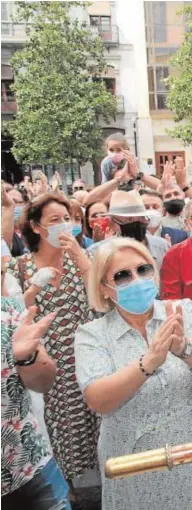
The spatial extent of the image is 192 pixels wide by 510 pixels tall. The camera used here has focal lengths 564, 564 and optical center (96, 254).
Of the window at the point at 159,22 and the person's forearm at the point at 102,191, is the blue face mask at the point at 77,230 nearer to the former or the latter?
the person's forearm at the point at 102,191

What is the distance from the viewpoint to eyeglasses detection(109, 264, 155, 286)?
5.31ft

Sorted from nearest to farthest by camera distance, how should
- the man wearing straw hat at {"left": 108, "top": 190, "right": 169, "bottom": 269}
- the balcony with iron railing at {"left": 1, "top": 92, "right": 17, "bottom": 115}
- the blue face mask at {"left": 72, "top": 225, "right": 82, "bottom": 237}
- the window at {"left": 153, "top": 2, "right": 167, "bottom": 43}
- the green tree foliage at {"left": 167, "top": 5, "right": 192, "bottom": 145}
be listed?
the man wearing straw hat at {"left": 108, "top": 190, "right": 169, "bottom": 269}, the blue face mask at {"left": 72, "top": 225, "right": 82, "bottom": 237}, the green tree foliage at {"left": 167, "top": 5, "right": 192, "bottom": 145}, the window at {"left": 153, "top": 2, "right": 167, "bottom": 43}, the balcony with iron railing at {"left": 1, "top": 92, "right": 17, "bottom": 115}

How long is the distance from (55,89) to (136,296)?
14.2 m

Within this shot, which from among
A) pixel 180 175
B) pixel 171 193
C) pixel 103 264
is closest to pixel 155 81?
pixel 180 175

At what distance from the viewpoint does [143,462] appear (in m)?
0.91

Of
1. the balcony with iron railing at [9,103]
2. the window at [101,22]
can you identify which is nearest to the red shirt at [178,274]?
the window at [101,22]

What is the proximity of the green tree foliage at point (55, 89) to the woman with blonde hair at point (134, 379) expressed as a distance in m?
13.7

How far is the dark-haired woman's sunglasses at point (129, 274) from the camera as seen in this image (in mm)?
1617

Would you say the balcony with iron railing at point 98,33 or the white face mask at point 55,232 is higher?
the balcony with iron railing at point 98,33

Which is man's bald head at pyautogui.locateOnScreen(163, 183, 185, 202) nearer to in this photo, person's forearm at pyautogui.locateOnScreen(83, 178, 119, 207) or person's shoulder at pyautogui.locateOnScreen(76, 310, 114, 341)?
person's forearm at pyautogui.locateOnScreen(83, 178, 119, 207)

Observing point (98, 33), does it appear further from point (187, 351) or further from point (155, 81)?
point (187, 351)

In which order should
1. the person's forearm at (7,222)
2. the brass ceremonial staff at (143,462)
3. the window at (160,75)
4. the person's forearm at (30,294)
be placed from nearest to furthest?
the brass ceremonial staff at (143,462)
the person's forearm at (30,294)
the person's forearm at (7,222)
the window at (160,75)

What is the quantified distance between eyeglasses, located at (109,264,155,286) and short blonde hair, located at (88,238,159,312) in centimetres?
2

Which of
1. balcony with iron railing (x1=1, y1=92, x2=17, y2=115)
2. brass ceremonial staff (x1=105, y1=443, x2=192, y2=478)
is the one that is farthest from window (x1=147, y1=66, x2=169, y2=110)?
brass ceremonial staff (x1=105, y1=443, x2=192, y2=478)
